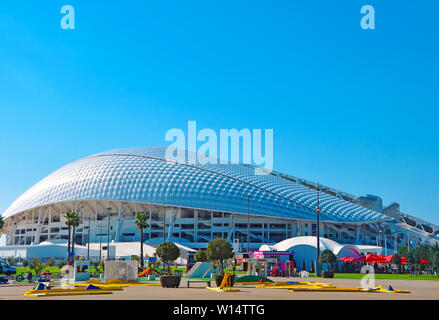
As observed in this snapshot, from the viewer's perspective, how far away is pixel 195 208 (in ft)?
342

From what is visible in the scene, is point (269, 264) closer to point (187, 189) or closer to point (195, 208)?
point (195, 208)

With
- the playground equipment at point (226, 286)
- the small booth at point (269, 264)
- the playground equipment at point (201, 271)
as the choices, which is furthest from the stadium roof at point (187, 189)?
the playground equipment at point (226, 286)

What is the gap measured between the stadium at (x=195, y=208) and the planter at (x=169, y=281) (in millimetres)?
64055

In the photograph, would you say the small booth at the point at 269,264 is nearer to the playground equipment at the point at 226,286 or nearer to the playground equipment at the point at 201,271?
the playground equipment at the point at 201,271

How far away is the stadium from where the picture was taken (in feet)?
345

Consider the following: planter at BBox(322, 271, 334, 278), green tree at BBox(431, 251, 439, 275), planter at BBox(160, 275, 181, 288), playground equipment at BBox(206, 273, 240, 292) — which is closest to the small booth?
planter at BBox(322, 271, 334, 278)

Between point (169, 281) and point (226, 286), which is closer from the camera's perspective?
point (226, 286)

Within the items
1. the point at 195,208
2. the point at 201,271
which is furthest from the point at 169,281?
the point at 195,208

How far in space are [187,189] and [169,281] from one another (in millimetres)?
75664

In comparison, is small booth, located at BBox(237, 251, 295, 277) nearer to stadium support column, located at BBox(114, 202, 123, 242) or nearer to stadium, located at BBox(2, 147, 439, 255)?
stadium, located at BBox(2, 147, 439, 255)

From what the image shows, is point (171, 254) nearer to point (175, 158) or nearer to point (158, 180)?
point (158, 180)

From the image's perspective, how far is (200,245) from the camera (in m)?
101
